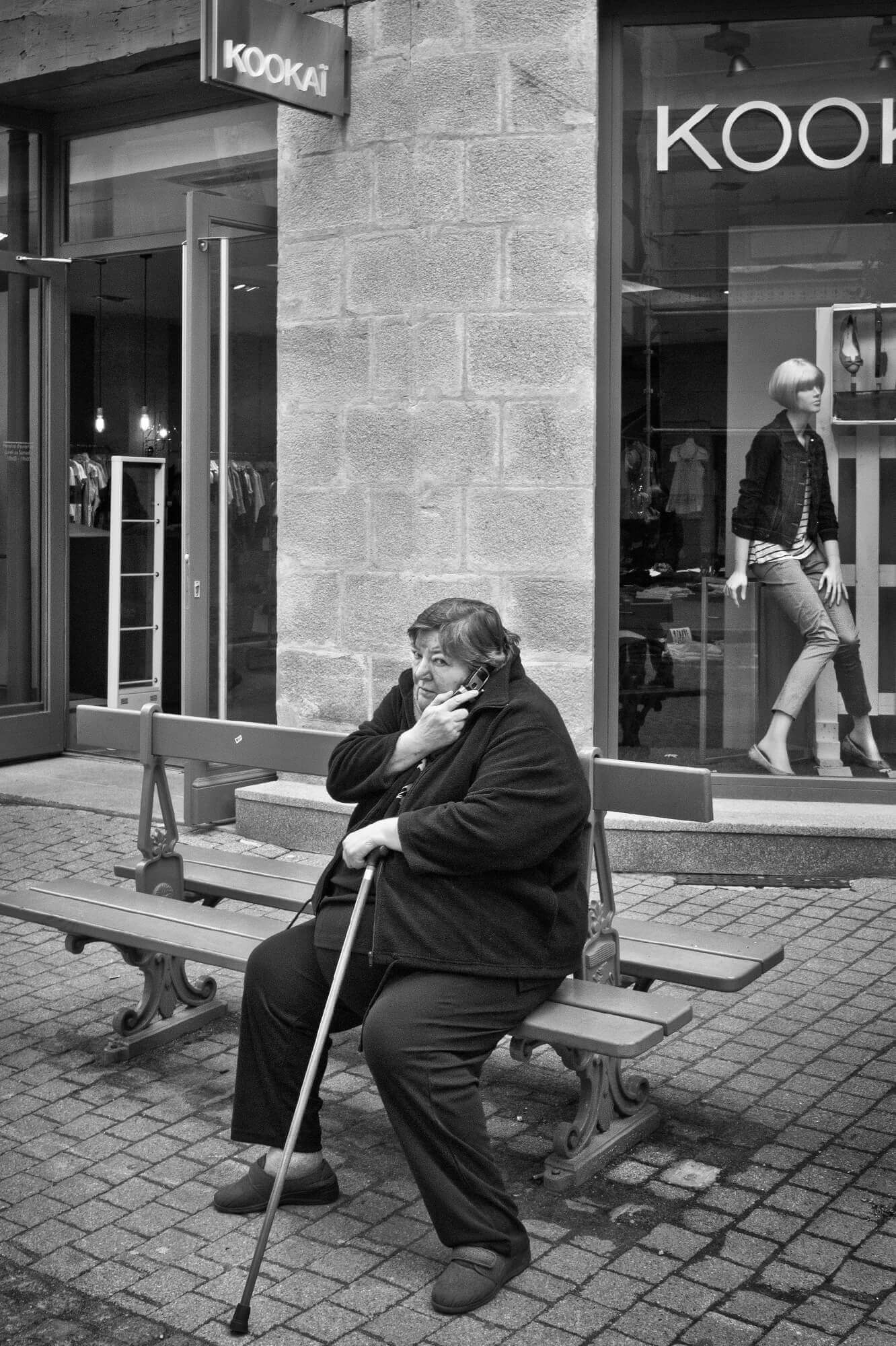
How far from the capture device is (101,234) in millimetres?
9469

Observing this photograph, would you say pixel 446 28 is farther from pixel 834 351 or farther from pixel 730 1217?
pixel 730 1217

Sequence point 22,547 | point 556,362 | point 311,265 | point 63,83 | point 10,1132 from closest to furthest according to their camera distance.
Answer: point 10,1132 → point 556,362 → point 311,265 → point 63,83 → point 22,547

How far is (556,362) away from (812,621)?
1.76 metres

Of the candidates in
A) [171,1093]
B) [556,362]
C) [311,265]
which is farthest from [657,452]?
[171,1093]

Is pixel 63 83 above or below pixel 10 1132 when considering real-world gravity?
above

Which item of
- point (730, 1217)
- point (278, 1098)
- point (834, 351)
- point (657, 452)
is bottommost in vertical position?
point (730, 1217)

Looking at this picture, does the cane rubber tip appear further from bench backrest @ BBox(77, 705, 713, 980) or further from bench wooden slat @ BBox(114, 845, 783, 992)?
bench wooden slat @ BBox(114, 845, 783, 992)

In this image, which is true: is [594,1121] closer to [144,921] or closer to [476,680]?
[476,680]

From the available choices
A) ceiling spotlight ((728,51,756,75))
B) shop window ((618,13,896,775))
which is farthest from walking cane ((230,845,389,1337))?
ceiling spotlight ((728,51,756,75))

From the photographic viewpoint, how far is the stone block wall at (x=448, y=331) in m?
6.83

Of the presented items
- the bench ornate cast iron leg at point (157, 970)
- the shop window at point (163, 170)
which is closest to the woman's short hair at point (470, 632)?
the bench ornate cast iron leg at point (157, 970)

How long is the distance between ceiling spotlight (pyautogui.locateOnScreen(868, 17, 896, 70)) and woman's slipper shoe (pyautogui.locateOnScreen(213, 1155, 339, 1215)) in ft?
18.2

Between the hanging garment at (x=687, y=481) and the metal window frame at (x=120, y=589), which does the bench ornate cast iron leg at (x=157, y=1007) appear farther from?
the metal window frame at (x=120, y=589)

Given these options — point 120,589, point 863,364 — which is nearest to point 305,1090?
point 863,364
